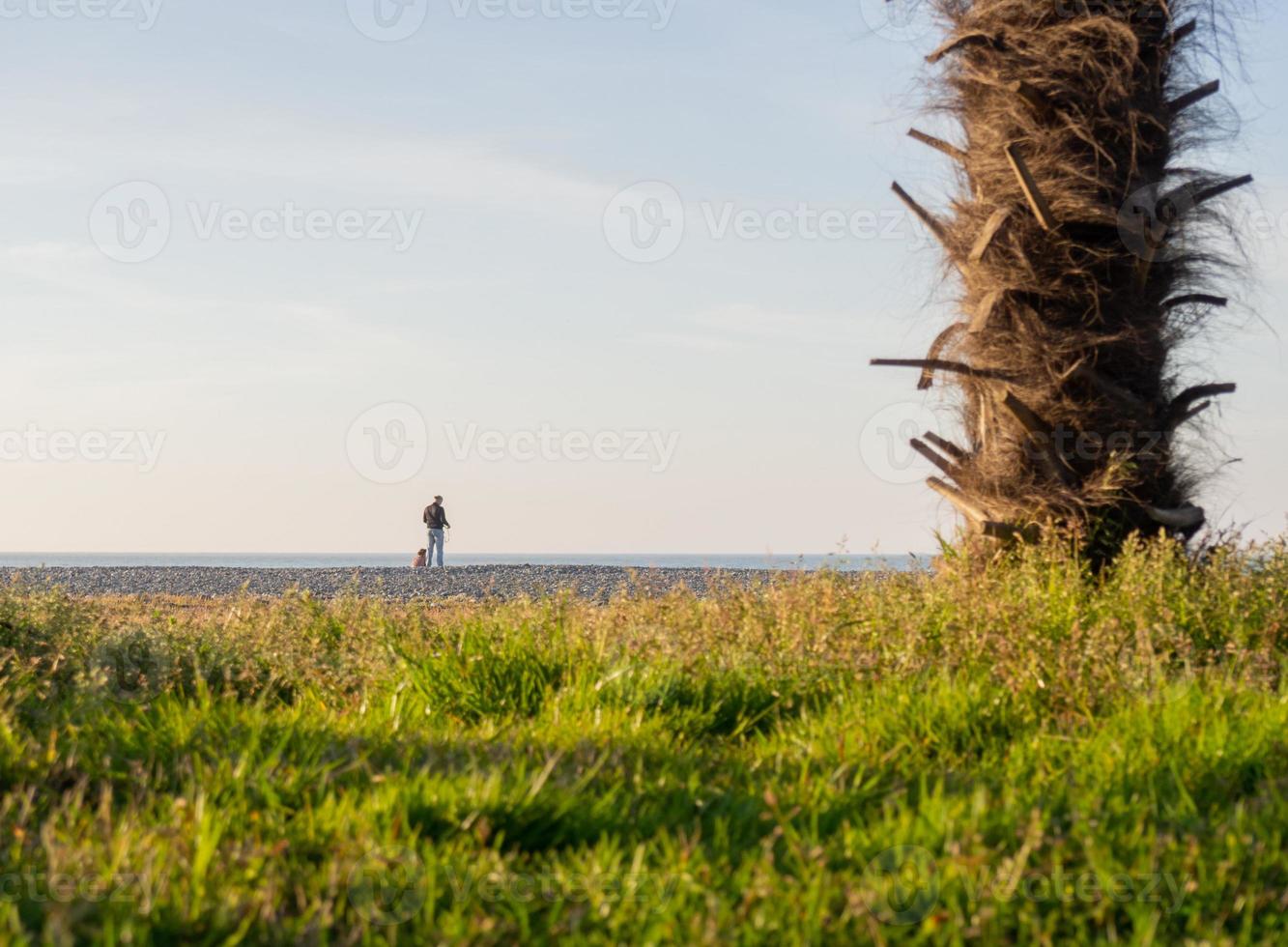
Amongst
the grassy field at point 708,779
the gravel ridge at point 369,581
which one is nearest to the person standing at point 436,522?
the gravel ridge at point 369,581

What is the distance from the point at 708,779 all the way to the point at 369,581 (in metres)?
17.2

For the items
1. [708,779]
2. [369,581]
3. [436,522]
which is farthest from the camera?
[436,522]

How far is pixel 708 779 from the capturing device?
12.6 feet

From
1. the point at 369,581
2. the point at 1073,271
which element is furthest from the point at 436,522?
the point at 1073,271

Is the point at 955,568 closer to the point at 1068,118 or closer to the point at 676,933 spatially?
the point at 1068,118

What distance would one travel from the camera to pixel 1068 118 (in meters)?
6.87

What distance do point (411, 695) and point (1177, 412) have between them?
5041 mm

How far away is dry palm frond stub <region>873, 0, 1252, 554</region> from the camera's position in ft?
22.0

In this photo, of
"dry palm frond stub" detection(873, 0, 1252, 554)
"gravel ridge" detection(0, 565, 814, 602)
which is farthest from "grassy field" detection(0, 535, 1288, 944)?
"gravel ridge" detection(0, 565, 814, 602)

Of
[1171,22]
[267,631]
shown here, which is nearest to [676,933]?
[267,631]

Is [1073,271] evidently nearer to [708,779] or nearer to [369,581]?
[708,779]

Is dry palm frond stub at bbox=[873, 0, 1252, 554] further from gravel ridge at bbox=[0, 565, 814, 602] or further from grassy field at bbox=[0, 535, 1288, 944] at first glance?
gravel ridge at bbox=[0, 565, 814, 602]

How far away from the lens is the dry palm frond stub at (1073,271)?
669 centimetres

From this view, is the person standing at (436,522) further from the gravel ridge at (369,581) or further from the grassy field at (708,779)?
the grassy field at (708,779)
